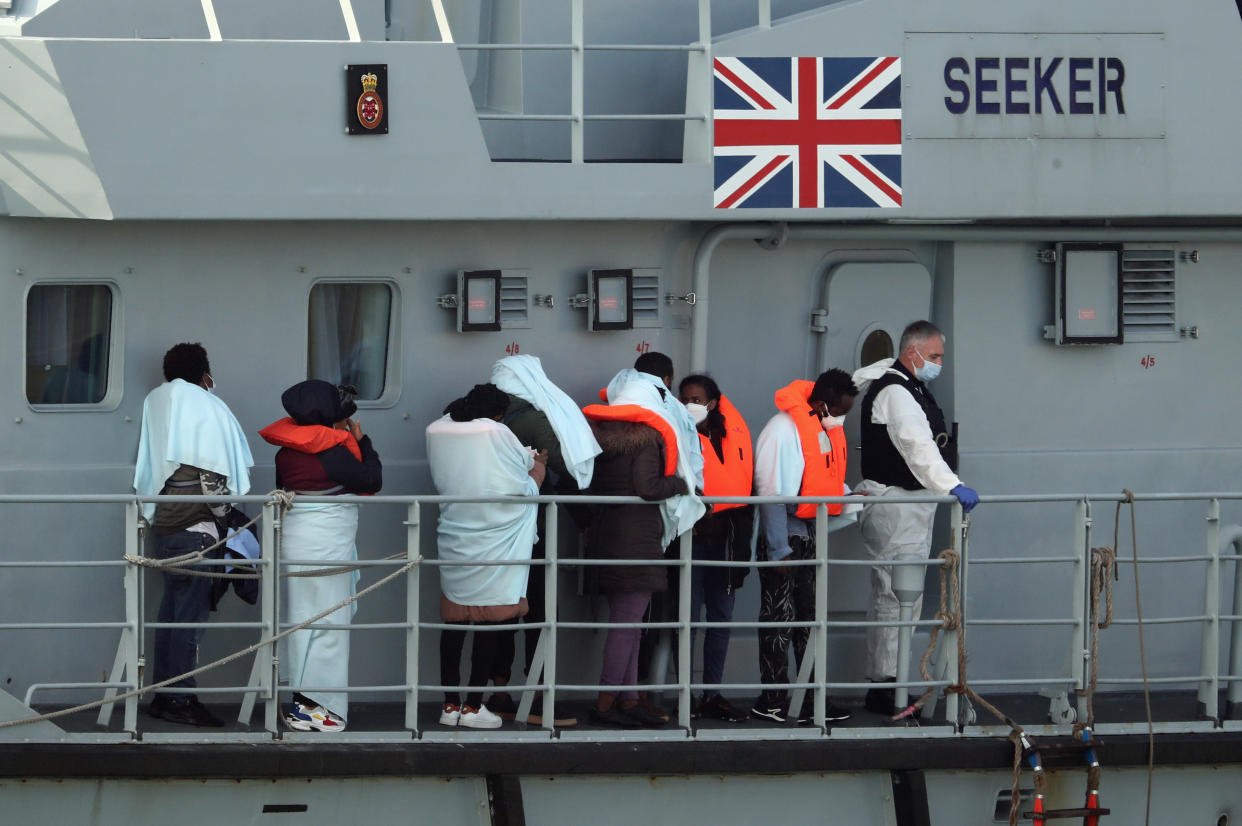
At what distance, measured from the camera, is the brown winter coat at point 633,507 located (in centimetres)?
679

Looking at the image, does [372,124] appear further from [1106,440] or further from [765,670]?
[1106,440]

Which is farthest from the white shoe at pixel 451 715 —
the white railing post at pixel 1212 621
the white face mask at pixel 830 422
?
the white railing post at pixel 1212 621

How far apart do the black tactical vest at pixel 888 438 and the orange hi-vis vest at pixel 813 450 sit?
14 centimetres

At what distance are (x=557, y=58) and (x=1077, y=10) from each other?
2376 millimetres

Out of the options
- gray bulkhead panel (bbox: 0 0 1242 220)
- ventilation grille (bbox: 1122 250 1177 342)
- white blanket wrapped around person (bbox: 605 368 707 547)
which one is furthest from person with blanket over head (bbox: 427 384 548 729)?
ventilation grille (bbox: 1122 250 1177 342)

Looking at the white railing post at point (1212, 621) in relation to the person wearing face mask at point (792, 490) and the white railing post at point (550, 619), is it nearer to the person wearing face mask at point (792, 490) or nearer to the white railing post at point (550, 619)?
the person wearing face mask at point (792, 490)

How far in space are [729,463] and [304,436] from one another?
1.84 metres

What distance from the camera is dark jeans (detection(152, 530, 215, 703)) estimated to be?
22.0ft

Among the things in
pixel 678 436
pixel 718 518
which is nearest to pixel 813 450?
pixel 718 518

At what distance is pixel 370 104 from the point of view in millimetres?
6875

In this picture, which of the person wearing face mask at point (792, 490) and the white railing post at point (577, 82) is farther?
the person wearing face mask at point (792, 490)

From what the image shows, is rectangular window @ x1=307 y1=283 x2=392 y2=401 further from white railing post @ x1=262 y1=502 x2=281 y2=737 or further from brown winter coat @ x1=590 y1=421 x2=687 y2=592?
brown winter coat @ x1=590 y1=421 x2=687 y2=592

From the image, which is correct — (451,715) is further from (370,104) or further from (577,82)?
(577,82)

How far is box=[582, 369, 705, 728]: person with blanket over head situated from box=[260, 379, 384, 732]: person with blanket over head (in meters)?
0.97
